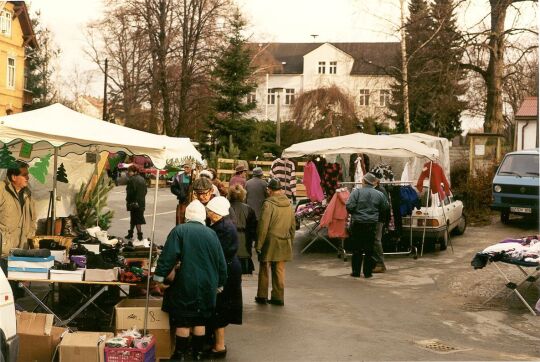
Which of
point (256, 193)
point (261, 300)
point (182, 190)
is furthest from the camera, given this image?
point (182, 190)

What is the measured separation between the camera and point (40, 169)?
1295 cm

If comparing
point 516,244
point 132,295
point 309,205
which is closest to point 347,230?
point 309,205

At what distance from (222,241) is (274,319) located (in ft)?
7.55

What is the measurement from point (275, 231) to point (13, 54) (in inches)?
1699

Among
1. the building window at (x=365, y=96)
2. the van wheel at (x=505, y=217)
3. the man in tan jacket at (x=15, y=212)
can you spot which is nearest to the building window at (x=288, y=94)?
the building window at (x=365, y=96)

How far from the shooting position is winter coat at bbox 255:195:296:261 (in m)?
10.6

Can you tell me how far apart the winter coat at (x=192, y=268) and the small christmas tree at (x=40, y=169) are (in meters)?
6.28

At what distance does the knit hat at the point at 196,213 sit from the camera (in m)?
7.53

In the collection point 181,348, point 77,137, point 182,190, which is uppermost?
point 77,137

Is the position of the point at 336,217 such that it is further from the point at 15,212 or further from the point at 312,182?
the point at 15,212

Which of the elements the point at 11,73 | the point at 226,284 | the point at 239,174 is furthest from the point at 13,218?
the point at 11,73

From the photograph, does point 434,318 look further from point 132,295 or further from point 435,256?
point 435,256

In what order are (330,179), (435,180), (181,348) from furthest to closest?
(330,179), (435,180), (181,348)

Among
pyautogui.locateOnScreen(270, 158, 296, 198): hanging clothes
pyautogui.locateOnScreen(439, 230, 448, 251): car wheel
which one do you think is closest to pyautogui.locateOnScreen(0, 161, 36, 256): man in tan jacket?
pyautogui.locateOnScreen(270, 158, 296, 198): hanging clothes
